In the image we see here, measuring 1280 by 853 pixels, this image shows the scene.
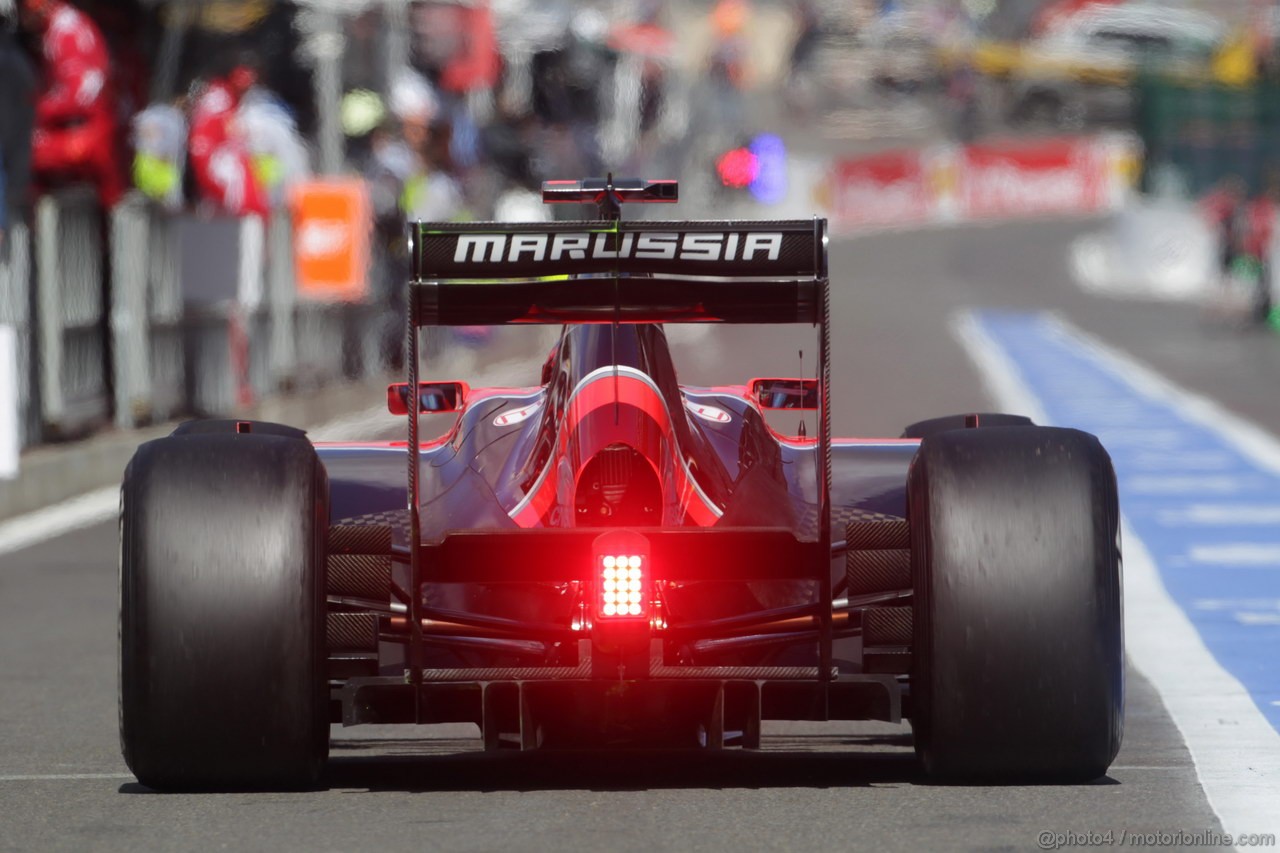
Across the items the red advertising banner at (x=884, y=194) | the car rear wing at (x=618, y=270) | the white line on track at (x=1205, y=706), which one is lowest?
the white line on track at (x=1205, y=706)

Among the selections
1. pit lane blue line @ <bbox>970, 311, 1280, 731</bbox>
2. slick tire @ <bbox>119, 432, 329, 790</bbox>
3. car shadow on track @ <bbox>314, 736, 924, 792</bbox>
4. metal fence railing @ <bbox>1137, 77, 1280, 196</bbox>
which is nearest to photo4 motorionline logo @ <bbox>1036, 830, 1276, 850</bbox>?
car shadow on track @ <bbox>314, 736, 924, 792</bbox>

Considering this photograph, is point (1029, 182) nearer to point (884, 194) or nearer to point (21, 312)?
point (884, 194)

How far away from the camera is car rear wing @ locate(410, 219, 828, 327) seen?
6.48 metres

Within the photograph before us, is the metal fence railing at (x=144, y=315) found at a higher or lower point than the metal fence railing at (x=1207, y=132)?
→ lower

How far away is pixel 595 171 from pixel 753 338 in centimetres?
632

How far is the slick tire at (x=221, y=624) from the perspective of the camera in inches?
255

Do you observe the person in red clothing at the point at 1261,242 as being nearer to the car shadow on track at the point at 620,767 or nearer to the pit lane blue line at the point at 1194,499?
the pit lane blue line at the point at 1194,499

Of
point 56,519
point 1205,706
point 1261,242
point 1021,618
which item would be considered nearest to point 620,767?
point 1021,618

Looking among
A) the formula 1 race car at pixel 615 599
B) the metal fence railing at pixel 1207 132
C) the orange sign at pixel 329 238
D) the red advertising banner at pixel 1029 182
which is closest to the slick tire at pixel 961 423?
the formula 1 race car at pixel 615 599

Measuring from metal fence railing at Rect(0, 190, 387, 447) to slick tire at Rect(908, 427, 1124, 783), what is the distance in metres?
9.83

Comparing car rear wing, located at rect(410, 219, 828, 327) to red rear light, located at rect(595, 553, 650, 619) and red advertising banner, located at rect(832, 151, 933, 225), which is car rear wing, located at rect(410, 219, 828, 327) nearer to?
red rear light, located at rect(595, 553, 650, 619)

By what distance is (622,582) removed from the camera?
6.48 m

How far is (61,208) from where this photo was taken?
54.9 ft

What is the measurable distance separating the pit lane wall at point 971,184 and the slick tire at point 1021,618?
57.7 m
